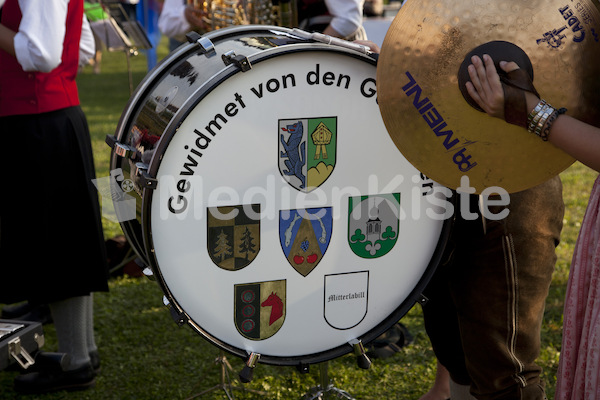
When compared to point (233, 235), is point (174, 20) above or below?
above

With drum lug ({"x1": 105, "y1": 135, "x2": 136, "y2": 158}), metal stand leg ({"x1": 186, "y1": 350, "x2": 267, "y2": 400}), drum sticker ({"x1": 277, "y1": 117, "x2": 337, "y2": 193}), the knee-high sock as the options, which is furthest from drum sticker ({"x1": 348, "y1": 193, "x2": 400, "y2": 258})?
the knee-high sock

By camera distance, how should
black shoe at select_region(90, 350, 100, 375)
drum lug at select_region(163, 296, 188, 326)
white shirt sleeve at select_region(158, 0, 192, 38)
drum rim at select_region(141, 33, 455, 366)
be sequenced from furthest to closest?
white shirt sleeve at select_region(158, 0, 192, 38) → black shoe at select_region(90, 350, 100, 375) → drum lug at select_region(163, 296, 188, 326) → drum rim at select_region(141, 33, 455, 366)

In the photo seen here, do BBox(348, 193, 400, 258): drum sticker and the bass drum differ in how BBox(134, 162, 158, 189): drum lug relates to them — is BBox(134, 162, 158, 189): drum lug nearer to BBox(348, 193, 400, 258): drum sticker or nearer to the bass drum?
the bass drum

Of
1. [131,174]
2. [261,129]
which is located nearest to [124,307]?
[131,174]

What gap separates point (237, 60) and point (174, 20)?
2559mm

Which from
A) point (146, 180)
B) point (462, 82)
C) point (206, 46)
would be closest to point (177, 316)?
point (146, 180)

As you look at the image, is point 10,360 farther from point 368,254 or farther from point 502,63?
point 502,63

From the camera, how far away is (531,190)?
203cm

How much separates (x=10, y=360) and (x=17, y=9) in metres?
1.31

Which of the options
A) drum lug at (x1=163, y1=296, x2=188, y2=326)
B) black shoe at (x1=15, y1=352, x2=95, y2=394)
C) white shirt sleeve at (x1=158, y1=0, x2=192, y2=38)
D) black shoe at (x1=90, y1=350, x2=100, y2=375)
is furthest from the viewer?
white shirt sleeve at (x1=158, y1=0, x2=192, y2=38)

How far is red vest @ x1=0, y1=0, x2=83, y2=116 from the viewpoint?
2631 millimetres

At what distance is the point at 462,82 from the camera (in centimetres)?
153

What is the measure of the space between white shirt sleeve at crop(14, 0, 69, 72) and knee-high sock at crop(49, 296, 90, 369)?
37.4 inches

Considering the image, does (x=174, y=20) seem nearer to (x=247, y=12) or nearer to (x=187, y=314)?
(x=247, y=12)
